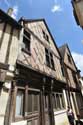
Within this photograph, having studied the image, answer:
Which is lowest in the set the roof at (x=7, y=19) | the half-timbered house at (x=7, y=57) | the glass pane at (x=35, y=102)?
the glass pane at (x=35, y=102)

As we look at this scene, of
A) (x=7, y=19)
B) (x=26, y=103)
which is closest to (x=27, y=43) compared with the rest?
(x=7, y=19)

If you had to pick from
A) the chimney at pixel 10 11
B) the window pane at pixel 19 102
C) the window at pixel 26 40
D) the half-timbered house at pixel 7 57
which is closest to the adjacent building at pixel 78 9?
the half-timbered house at pixel 7 57

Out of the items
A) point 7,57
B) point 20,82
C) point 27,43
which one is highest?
point 27,43

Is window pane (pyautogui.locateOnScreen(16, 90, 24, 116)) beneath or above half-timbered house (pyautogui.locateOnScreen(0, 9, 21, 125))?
beneath

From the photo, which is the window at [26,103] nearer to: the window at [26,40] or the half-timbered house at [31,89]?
the half-timbered house at [31,89]

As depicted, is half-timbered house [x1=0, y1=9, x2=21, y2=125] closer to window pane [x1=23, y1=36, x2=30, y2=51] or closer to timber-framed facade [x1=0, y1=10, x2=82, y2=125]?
timber-framed facade [x1=0, y1=10, x2=82, y2=125]

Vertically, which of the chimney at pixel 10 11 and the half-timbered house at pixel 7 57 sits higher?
the chimney at pixel 10 11

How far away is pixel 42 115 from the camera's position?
566 cm

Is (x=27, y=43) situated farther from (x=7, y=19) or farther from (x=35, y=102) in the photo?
(x=35, y=102)

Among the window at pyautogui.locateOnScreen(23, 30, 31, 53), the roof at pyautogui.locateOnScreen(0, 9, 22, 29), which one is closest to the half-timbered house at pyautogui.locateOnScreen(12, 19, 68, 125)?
the window at pyautogui.locateOnScreen(23, 30, 31, 53)

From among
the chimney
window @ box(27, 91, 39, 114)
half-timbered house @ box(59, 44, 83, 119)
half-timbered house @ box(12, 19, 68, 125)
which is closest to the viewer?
half-timbered house @ box(12, 19, 68, 125)

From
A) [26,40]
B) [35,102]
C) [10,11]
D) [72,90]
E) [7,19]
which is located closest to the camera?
[7,19]

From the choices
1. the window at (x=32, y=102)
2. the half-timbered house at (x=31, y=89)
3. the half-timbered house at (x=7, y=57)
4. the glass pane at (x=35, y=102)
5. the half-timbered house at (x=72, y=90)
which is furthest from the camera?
the half-timbered house at (x=72, y=90)

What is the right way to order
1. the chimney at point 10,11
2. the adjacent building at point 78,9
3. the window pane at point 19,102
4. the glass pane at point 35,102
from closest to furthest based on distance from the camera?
the adjacent building at point 78,9, the window pane at point 19,102, the glass pane at point 35,102, the chimney at point 10,11
